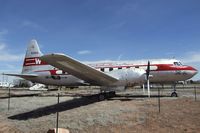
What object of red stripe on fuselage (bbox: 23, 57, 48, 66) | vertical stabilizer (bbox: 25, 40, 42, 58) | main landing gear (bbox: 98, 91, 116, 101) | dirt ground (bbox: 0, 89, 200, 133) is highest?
vertical stabilizer (bbox: 25, 40, 42, 58)

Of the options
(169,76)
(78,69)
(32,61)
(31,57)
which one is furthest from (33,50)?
(169,76)

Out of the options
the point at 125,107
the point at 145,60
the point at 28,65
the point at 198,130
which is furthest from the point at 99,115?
the point at 28,65

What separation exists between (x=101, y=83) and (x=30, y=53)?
12.5 m

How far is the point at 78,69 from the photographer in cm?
1970

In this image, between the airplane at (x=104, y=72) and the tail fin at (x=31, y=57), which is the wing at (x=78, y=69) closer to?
the airplane at (x=104, y=72)

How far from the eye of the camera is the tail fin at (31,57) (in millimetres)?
30253

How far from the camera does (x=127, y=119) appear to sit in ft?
46.5

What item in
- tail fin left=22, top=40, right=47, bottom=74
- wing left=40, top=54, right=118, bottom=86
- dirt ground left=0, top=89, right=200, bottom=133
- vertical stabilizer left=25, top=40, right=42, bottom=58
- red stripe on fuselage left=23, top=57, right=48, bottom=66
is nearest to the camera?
dirt ground left=0, top=89, right=200, bottom=133

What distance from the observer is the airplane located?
19303 mm

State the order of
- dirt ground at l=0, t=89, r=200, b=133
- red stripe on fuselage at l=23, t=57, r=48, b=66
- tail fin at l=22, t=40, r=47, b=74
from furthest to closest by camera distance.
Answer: tail fin at l=22, t=40, r=47, b=74
red stripe on fuselage at l=23, t=57, r=48, b=66
dirt ground at l=0, t=89, r=200, b=133

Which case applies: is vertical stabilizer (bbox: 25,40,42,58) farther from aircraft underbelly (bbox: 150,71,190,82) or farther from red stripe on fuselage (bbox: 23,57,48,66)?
aircraft underbelly (bbox: 150,71,190,82)

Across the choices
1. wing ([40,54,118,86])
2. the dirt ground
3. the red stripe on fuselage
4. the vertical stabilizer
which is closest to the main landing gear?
wing ([40,54,118,86])

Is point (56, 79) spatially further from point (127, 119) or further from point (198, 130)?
point (198, 130)

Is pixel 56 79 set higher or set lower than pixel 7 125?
higher
